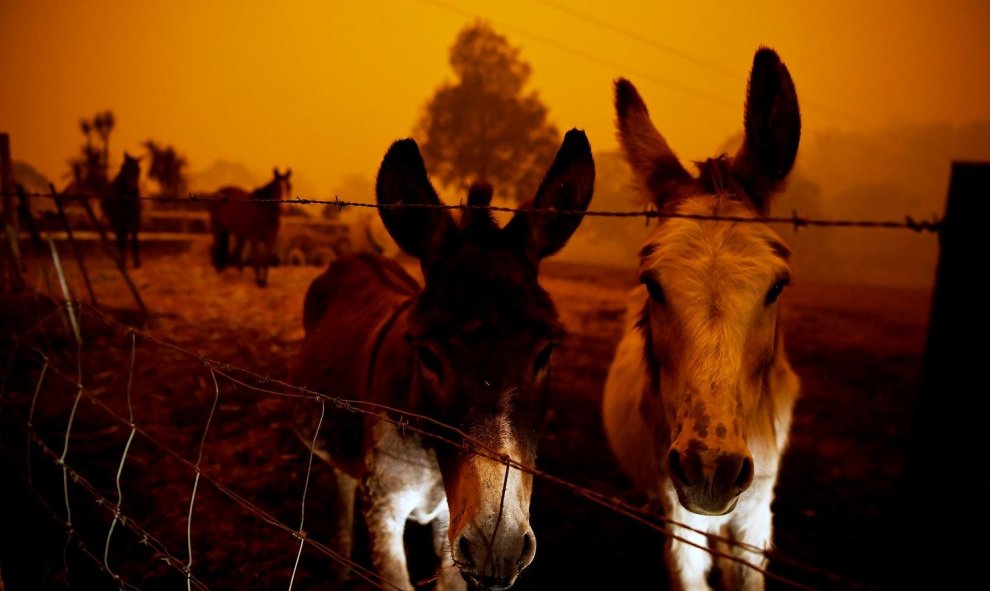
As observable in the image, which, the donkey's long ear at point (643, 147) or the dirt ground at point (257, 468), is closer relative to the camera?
the donkey's long ear at point (643, 147)

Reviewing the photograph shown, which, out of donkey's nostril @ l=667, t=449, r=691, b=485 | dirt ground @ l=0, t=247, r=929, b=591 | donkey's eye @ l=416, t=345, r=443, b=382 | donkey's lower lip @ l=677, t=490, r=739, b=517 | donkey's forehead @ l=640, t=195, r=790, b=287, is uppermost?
donkey's forehead @ l=640, t=195, r=790, b=287

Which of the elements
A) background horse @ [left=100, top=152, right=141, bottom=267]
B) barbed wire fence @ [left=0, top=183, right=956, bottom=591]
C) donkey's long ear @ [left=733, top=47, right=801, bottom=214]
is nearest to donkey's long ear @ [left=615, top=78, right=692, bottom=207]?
donkey's long ear @ [left=733, top=47, right=801, bottom=214]

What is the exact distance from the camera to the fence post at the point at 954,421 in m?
0.82

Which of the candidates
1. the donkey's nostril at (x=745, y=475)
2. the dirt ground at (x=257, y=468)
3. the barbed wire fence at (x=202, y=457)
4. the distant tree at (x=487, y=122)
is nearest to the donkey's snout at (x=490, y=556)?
the barbed wire fence at (x=202, y=457)

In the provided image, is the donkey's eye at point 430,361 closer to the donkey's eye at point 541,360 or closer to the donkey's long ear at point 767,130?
the donkey's eye at point 541,360

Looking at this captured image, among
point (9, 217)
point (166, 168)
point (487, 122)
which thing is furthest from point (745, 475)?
point (166, 168)

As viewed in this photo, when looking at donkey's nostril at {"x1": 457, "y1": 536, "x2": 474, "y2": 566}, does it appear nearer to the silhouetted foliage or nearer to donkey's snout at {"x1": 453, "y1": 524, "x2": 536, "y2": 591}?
donkey's snout at {"x1": 453, "y1": 524, "x2": 536, "y2": 591}

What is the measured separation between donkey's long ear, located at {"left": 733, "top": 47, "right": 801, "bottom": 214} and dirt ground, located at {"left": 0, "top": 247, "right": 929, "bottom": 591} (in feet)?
4.05

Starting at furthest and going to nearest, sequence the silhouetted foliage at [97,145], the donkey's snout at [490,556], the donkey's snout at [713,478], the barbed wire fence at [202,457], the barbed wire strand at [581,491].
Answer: the silhouetted foliage at [97,145] → the donkey's snout at [713,478] → the donkey's snout at [490,556] → the barbed wire fence at [202,457] → the barbed wire strand at [581,491]

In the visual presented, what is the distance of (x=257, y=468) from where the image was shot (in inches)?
178

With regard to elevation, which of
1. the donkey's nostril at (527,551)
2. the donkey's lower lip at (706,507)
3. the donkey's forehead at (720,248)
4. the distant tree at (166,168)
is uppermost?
the distant tree at (166,168)

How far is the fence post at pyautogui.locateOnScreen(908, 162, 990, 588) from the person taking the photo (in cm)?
82

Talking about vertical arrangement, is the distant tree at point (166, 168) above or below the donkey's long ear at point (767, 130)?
above

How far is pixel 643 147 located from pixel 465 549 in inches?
84.7
